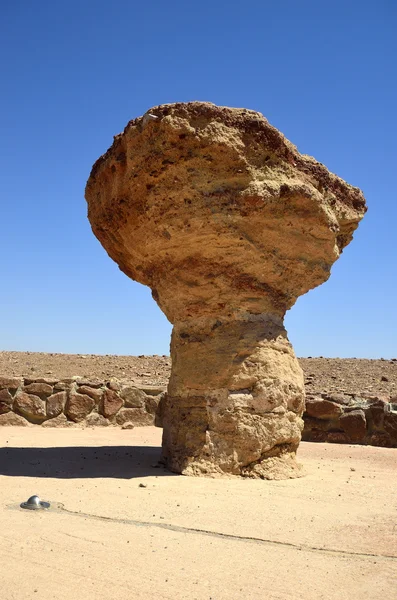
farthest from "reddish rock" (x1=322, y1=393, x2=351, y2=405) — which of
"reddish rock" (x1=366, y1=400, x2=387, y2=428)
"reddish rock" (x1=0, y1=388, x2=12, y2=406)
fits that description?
"reddish rock" (x1=0, y1=388, x2=12, y2=406)

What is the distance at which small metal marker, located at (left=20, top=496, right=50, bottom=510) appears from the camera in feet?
12.0

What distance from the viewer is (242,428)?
196 inches

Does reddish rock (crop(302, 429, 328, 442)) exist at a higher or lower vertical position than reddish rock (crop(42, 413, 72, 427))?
higher

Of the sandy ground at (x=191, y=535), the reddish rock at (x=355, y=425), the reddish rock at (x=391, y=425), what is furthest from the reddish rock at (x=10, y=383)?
the reddish rock at (x=391, y=425)

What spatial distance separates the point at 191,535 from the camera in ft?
10.6

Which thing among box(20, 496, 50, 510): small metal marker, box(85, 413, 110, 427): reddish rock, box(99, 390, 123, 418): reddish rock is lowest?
box(20, 496, 50, 510): small metal marker

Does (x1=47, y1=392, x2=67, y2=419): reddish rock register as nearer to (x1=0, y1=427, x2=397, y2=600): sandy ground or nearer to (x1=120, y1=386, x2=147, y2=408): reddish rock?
A: (x1=120, y1=386, x2=147, y2=408): reddish rock

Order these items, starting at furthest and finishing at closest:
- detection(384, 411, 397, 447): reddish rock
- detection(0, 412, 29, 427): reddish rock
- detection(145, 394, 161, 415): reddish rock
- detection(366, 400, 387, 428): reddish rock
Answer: detection(145, 394, 161, 415): reddish rock → detection(0, 412, 29, 427): reddish rock → detection(366, 400, 387, 428): reddish rock → detection(384, 411, 397, 447): reddish rock

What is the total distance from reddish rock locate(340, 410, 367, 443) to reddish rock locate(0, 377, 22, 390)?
452 centimetres

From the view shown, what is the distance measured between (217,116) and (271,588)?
3731mm

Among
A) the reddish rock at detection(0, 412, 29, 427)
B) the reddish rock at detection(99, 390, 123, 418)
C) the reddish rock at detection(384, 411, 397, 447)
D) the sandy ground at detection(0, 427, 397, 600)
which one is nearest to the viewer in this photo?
the sandy ground at detection(0, 427, 397, 600)

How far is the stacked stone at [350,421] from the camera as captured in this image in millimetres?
7602

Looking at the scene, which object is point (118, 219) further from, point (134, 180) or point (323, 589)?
point (323, 589)

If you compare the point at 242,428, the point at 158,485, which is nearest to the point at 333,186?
the point at 242,428
